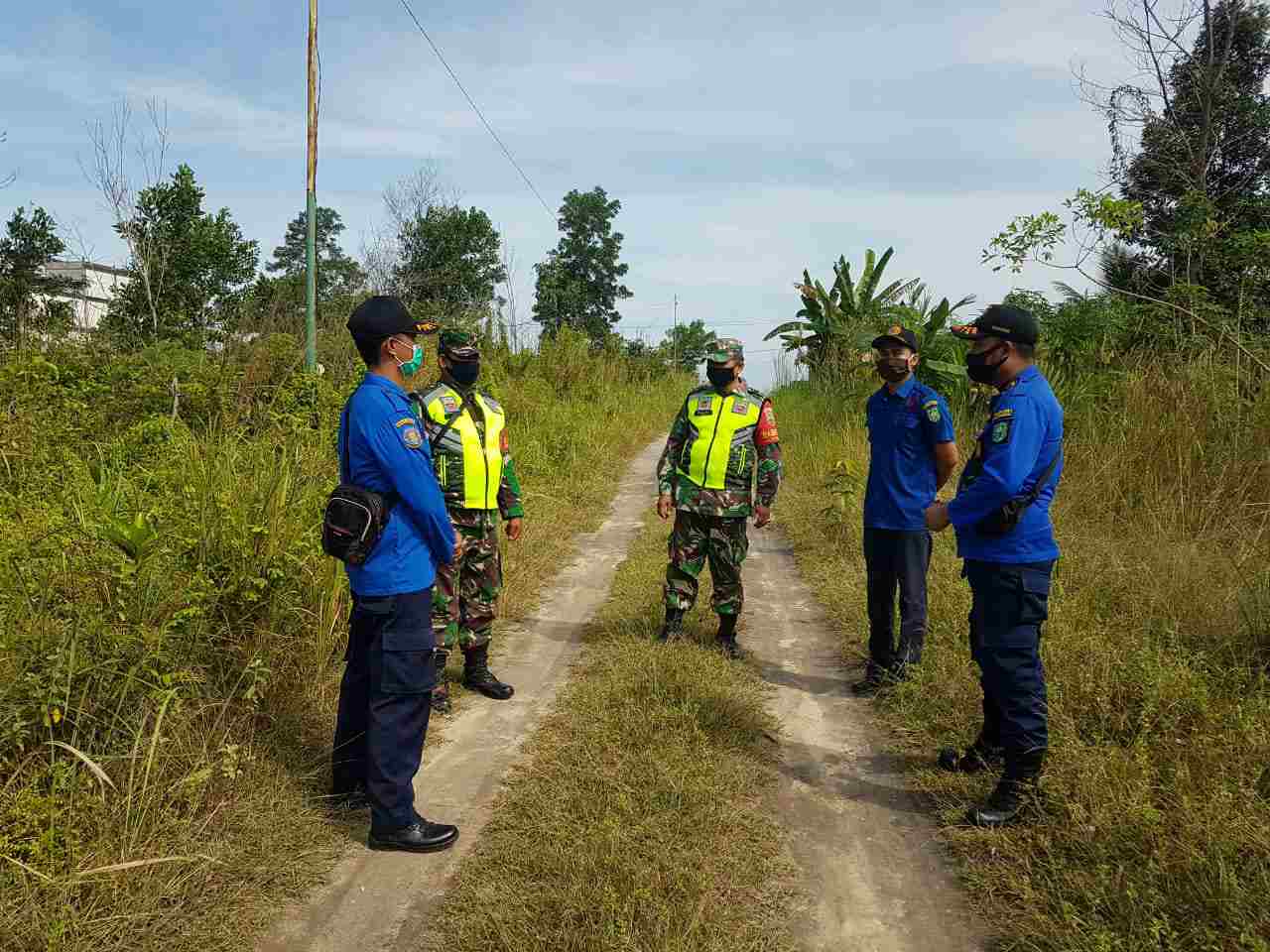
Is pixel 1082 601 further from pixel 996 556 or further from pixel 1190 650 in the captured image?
pixel 996 556

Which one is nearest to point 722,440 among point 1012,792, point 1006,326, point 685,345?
point 1006,326

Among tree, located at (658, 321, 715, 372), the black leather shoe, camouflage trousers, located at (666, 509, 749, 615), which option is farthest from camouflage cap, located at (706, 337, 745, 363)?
tree, located at (658, 321, 715, 372)

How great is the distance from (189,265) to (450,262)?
25.1 feet

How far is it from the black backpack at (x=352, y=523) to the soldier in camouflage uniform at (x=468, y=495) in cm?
131

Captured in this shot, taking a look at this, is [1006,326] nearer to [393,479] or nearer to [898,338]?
[898,338]

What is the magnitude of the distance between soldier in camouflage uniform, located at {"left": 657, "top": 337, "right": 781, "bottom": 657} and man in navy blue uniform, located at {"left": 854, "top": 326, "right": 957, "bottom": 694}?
2.21 ft

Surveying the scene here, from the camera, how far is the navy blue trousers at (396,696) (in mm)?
2869

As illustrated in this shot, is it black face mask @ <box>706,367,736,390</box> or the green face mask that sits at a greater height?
black face mask @ <box>706,367,736,390</box>

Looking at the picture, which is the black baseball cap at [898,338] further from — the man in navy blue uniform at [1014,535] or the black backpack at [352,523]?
the black backpack at [352,523]

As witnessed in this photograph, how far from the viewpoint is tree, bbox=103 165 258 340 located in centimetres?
1471

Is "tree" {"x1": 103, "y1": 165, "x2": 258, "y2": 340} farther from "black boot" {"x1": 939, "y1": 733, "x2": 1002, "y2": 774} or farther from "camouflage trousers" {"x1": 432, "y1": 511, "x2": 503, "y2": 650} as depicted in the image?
"black boot" {"x1": 939, "y1": 733, "x2": 1002, "y2": 774}

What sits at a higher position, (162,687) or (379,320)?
(379,320)

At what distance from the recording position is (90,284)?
41.5 feet

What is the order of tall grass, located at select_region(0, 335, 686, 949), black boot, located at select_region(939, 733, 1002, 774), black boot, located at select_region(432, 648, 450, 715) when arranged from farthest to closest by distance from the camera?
black boot, located at select_region(432, 648, 450, 715), black boot, located at select_region(939, 733, 1002, 774), tall grass, located at select_region(0, 335, 686, 949)
